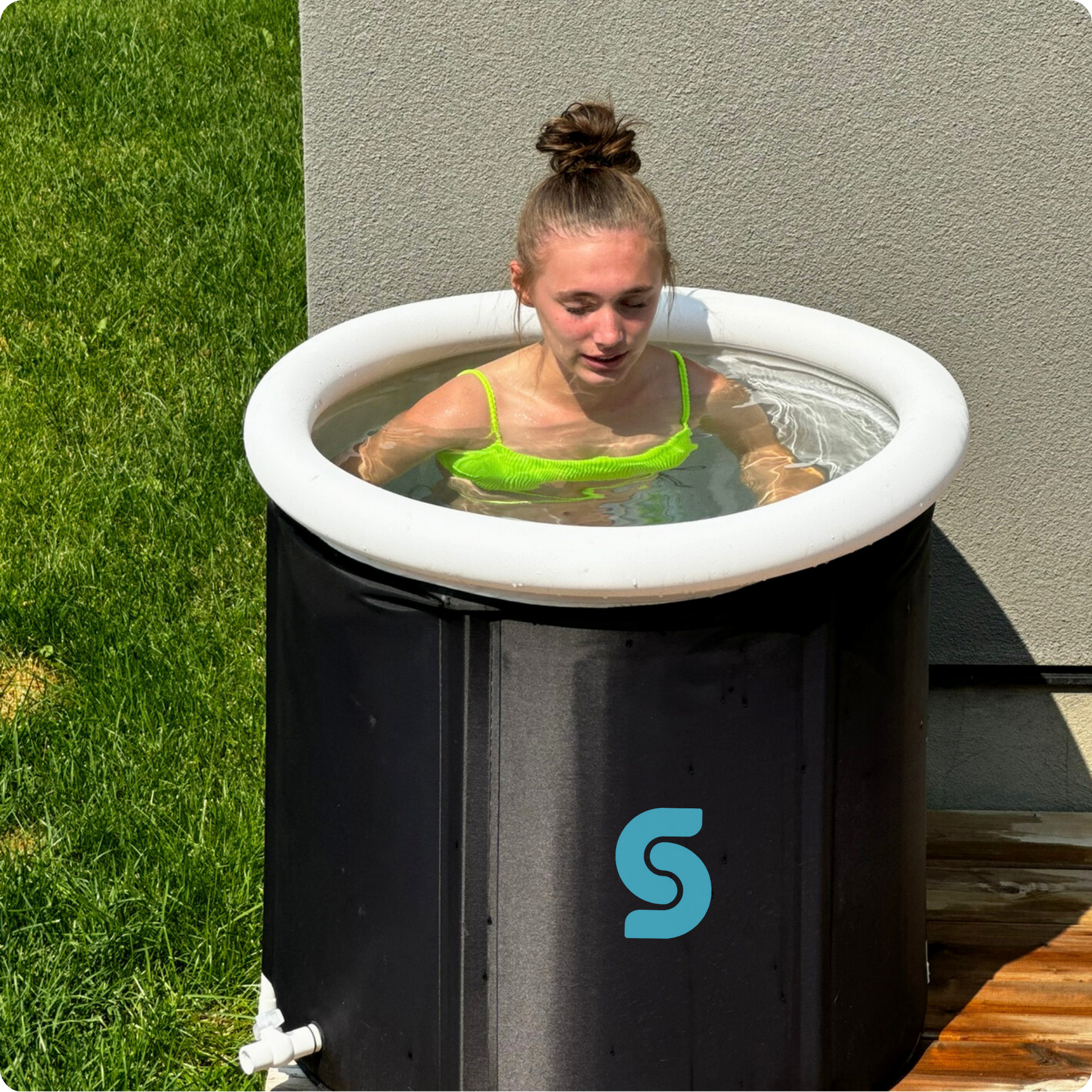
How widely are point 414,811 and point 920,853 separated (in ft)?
2.46

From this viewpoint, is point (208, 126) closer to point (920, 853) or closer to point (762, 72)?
point (762, 72)

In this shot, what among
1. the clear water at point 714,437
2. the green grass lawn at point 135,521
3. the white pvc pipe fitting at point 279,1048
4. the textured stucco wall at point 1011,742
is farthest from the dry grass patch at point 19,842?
the textured stucco wall at point 1011,742

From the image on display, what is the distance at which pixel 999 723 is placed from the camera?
2881 millimetres

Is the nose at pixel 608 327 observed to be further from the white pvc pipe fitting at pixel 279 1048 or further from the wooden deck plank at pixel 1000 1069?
the wooden deck plank at pixel 1000 1069

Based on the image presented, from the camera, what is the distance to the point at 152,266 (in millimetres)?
4797

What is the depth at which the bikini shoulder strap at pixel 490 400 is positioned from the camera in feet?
7.56

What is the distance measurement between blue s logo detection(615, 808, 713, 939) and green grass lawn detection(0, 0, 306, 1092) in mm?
851

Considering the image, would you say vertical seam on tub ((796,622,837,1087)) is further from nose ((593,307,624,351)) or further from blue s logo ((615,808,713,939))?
nose ((593,307,624,351))

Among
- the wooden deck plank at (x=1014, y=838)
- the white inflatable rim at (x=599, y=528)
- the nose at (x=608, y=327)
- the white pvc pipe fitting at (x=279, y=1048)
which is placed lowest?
the white pvc pipe fitting at (x=279, y=1048)

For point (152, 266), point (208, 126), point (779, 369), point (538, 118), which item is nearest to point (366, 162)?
point (538, 118)

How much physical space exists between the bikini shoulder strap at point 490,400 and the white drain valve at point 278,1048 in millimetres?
937

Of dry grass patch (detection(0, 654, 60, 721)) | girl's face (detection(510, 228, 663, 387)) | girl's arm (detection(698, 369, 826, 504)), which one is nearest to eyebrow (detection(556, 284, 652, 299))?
girl's face (detection(510, 228, 663, 387))

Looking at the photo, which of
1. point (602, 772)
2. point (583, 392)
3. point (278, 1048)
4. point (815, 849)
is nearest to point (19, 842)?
point (278, 1048)

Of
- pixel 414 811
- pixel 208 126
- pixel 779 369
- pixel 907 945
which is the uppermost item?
pixel 208 126
